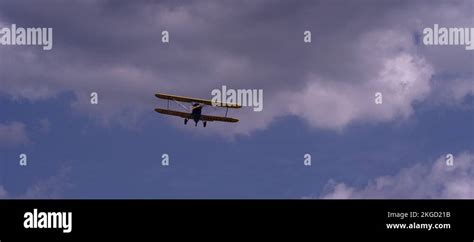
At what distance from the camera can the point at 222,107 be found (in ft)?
576
